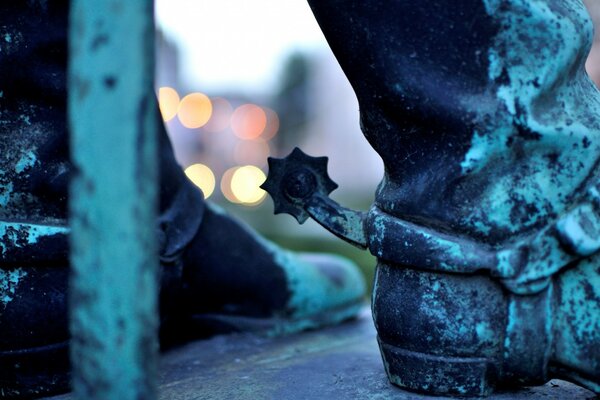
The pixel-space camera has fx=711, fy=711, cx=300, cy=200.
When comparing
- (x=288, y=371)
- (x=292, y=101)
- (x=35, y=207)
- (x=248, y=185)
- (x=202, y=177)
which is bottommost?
(x=288, y=371)

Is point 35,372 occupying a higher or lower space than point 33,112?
lower

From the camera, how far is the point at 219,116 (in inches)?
527

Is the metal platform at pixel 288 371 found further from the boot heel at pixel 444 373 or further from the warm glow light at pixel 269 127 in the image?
the warm glow light at pixel 269 127

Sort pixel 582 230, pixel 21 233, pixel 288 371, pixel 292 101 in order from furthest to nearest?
pixel 292 101 < pixel 288 371 < pixel 21 233 < pixel 582 230

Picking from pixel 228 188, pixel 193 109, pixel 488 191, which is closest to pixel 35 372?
pixel 488 191

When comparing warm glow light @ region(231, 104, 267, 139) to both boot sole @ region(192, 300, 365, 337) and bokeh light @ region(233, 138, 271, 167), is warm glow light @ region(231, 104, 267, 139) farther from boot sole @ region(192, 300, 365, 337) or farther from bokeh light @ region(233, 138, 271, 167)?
boot sole @ region(192, 300, 365, 337)

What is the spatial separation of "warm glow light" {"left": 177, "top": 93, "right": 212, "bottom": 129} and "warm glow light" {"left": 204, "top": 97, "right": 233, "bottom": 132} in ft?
6.65

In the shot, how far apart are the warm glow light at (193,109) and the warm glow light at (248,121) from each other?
2.74m

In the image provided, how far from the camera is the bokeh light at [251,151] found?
13602 millimetres

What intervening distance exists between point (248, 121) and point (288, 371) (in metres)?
12.9

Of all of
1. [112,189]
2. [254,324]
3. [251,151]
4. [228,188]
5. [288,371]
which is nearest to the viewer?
[112,189]

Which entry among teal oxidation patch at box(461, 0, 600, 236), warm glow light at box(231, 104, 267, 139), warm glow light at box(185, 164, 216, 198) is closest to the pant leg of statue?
teal oxidation patch at box(461, 0, 600, 236)

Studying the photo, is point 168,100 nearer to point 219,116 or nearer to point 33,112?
point 219,116

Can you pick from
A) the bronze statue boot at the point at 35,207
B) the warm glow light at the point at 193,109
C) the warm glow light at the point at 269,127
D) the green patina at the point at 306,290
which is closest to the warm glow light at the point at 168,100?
the warm glow light at the point at 193,109
